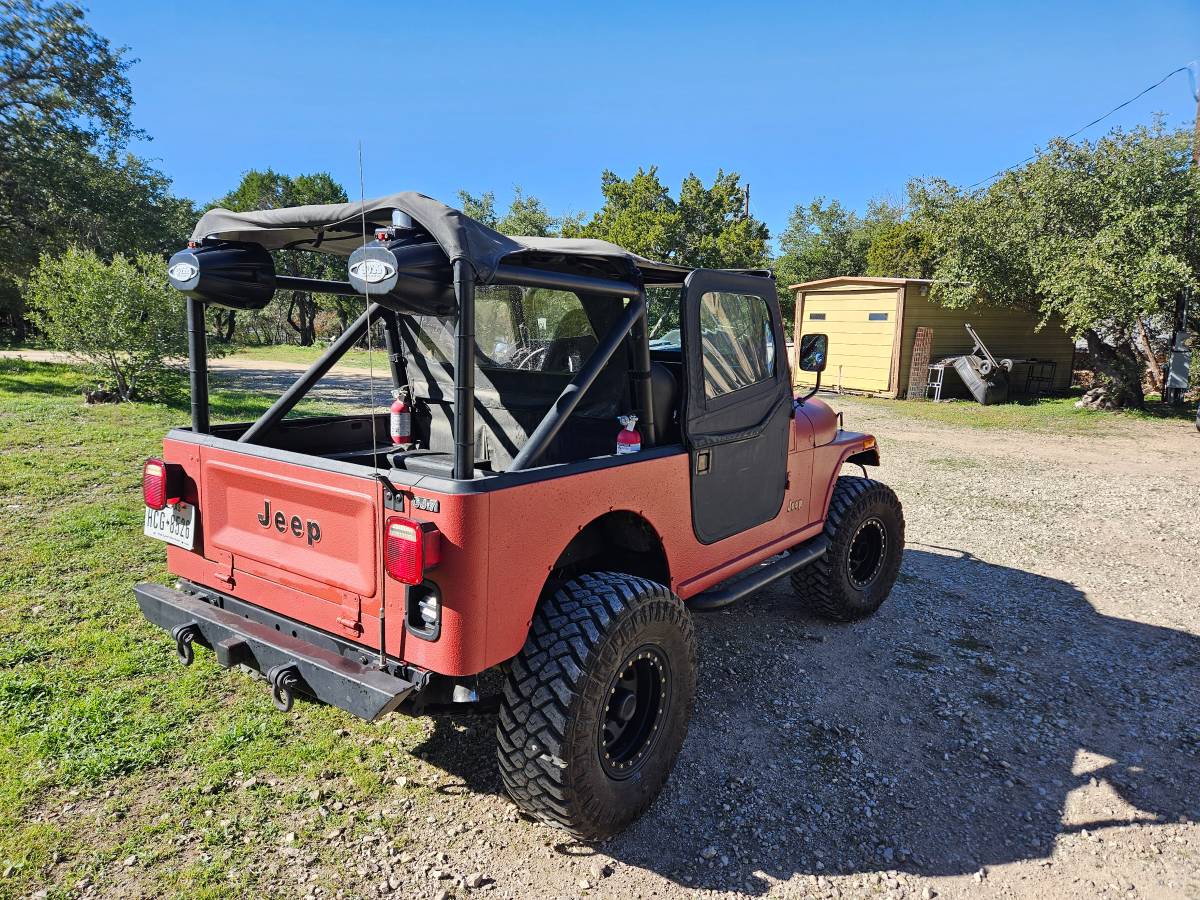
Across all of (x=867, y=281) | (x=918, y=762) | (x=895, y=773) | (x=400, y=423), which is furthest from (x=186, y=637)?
(x=867, y=281)

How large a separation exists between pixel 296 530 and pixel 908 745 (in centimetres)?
295

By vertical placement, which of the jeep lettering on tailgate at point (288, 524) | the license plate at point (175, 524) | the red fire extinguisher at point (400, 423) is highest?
the red fire extinguisher at point (400, 423)

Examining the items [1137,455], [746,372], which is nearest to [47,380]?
[746,372]

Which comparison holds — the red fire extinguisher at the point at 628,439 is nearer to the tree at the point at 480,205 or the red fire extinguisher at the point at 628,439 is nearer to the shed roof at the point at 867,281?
the shed roof at the point at 867,281

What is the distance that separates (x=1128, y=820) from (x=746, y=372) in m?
2.57

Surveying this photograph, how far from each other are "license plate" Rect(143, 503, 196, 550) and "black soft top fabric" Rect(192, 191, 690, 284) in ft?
3.87

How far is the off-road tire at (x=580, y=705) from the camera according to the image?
2.61 meters

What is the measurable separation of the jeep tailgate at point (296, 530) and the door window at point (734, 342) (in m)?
1.74

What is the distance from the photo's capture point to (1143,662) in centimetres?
455

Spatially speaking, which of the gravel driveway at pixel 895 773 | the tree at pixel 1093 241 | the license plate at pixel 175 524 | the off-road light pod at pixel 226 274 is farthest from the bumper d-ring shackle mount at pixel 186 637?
the tree at pixel 1093 241

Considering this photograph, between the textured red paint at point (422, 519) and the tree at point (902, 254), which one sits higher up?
the tree at point (902, 254)

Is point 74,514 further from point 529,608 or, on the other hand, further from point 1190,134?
point 1190,134

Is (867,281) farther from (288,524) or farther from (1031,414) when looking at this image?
(288,524)

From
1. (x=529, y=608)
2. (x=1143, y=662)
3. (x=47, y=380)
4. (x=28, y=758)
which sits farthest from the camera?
(x=47, y=380)
